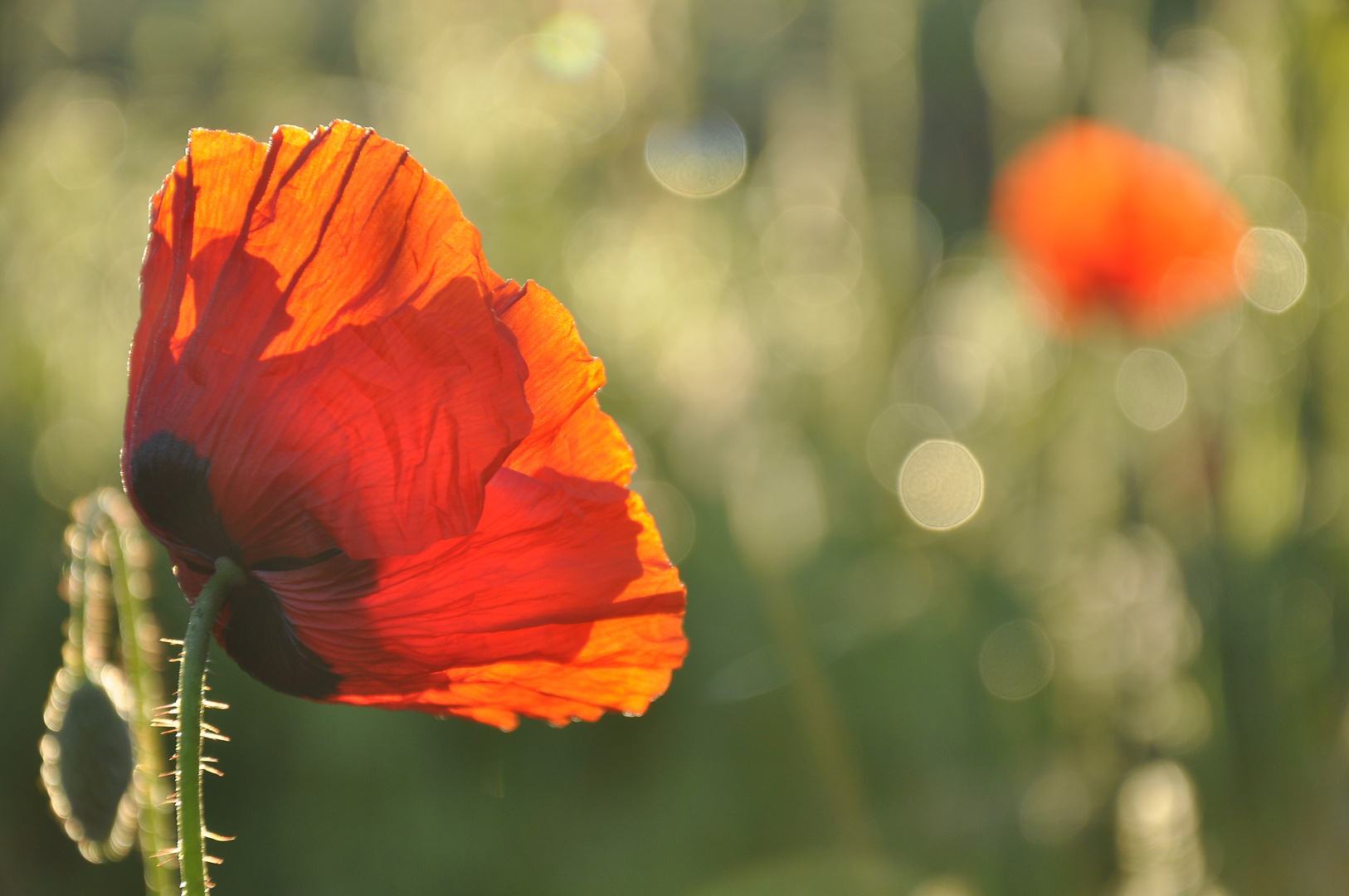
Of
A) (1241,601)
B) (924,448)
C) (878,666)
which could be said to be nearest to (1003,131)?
(924,448)

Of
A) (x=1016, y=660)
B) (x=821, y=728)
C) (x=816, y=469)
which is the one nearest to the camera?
(x=821, y=728)

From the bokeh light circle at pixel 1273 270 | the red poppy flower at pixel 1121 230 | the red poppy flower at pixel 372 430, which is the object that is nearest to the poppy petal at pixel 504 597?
the red poppy flower at pixel 372 430

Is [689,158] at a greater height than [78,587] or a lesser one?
greater

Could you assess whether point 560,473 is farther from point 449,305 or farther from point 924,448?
point 924,448

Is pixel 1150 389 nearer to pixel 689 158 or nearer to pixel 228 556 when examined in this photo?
pixel 689 158

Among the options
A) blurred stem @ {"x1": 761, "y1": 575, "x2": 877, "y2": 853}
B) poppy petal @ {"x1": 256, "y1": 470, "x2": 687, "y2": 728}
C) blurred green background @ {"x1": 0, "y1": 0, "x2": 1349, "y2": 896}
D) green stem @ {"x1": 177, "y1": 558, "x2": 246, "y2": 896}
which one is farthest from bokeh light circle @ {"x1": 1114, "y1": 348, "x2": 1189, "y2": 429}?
green stem @ {"x1": 177, "y1": 558, "x2": 246, "y2": 896}

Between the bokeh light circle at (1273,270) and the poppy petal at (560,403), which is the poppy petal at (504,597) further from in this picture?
the bokeh light circle at (1273,270)

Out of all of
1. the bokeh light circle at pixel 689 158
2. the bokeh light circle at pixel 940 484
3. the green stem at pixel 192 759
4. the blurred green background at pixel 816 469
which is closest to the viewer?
the green stem at pixel 192 759

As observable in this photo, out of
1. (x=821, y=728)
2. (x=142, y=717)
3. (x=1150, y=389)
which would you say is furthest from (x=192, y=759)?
(x=1150, y=389)
